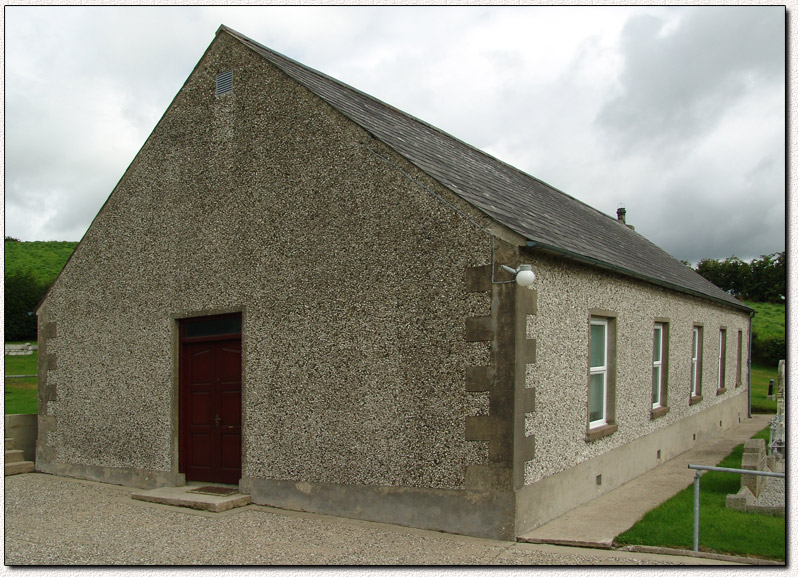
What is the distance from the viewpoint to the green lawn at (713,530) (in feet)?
20.9

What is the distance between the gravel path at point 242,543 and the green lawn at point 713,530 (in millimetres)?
418

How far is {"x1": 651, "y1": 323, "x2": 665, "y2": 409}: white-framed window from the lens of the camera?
12.3 m

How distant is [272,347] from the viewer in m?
9.02

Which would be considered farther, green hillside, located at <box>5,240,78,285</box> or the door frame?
green hillside, located at <box>5,240,78,285</box>

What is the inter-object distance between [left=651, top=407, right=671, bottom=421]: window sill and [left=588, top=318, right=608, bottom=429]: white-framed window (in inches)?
88.4

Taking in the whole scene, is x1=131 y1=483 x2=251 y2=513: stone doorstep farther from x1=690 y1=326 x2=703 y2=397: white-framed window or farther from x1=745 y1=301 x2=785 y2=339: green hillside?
x1=745 y1=301 x2=785 y2=339: green hillside

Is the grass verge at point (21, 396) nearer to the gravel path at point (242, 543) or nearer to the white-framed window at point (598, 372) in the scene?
the gravel path at point (242, 543)

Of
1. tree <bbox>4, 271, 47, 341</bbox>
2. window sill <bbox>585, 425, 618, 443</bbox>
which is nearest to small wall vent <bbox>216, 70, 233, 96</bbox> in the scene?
window sill <bbox>585, 425, 618, 443</bbox>

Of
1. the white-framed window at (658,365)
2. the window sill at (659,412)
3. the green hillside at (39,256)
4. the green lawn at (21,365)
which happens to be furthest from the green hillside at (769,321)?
the green hillside at (39,256)

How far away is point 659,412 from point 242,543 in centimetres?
786

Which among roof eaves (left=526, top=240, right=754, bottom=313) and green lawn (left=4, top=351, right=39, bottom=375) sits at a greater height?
roof eaves (left=526, top=240, right=754, bottom=313)

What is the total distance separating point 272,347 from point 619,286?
5.17m

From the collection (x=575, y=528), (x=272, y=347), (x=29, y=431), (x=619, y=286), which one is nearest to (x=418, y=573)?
(x=575, y=528)

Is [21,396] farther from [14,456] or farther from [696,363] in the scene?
[696,363]
